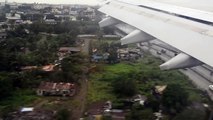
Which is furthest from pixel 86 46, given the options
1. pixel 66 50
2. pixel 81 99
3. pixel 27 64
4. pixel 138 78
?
pixel 81 99

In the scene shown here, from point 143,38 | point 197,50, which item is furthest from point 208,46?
point 143,38

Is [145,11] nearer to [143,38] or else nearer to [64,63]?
[143,38]

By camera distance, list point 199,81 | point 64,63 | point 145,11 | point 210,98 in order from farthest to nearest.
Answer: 1. point 145,11
2. point 64,63
3. point 199,81
4. point 210,98

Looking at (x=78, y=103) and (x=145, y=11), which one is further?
(x=145, y=11)

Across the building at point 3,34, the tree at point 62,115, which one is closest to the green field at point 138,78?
the tree at point 62,115

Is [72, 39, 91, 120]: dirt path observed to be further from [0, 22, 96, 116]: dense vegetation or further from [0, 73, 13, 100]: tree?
[0, 73, 13, 100]: tree

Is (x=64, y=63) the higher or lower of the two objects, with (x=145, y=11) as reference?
lower

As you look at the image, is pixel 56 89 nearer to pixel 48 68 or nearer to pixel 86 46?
pixel 48 68
